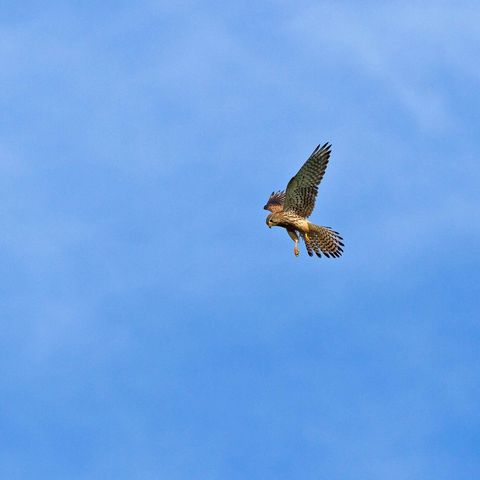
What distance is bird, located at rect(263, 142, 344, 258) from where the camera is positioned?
96.3 feet

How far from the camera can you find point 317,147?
96.1 ft

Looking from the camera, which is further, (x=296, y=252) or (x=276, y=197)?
(x=276, y=197)

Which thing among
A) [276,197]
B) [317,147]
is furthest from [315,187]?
[276,197]

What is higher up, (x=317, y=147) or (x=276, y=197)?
(x=276, y=197)

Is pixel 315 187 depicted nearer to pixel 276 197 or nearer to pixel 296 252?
pixel 296 252

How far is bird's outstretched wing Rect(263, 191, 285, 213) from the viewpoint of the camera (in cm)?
3310

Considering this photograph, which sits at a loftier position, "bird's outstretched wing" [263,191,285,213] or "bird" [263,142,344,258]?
"bird's outstretched wing" [263,191,285,213]

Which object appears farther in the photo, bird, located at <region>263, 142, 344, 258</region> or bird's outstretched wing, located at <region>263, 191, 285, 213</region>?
bird's outstretched wing, located at <region>263, 191, 285, 213</region>

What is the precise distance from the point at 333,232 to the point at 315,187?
1.48 meters

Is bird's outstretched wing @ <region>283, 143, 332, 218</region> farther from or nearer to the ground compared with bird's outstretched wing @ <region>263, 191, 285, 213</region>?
nearer to the ground

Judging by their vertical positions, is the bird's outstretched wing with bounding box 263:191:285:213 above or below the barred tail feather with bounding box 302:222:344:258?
above

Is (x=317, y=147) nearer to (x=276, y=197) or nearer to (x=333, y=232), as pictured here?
(x=333, y=232)

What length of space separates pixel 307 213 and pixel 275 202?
3544mm

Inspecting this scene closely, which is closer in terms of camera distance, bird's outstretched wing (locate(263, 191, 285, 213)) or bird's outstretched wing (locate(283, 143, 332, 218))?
bird's outstretched wing (locate(283, 143, 332, 218))
